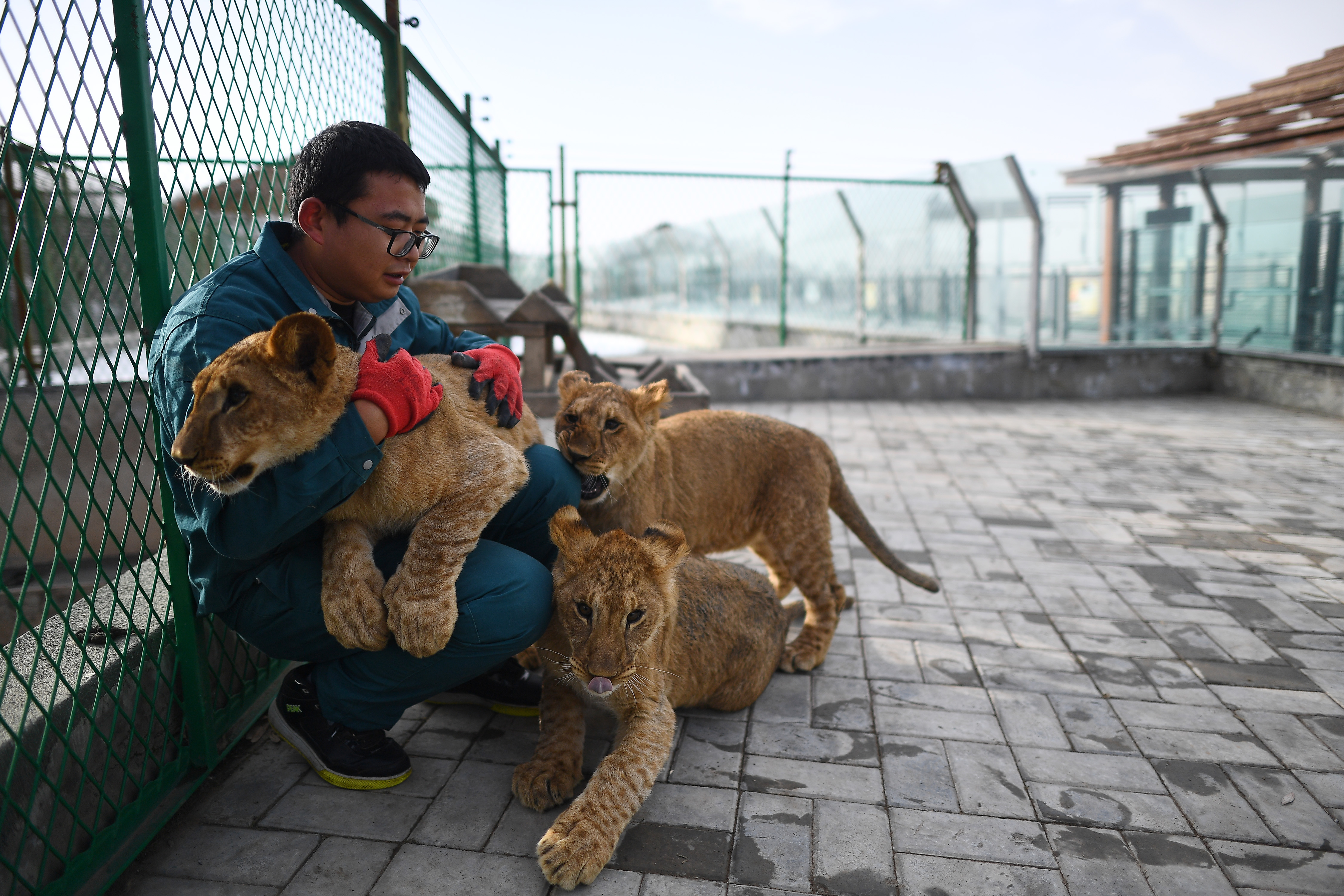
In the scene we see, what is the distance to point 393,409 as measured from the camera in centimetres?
240

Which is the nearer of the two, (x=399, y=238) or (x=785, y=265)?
(x=399, y=238)

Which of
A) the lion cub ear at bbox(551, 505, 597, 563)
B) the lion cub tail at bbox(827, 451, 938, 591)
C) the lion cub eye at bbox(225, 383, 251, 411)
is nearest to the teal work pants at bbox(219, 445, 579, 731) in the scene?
the lion cub ear at bbox(551, 505, 597, 563)

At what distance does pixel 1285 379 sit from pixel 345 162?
41.9 feet

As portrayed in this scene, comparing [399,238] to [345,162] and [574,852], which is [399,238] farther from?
[574,852]

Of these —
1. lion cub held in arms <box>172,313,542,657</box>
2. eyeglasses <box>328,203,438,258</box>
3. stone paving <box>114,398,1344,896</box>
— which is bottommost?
stone paving <box>114,398,1344,896</box>

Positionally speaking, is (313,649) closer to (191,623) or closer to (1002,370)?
(191,623)

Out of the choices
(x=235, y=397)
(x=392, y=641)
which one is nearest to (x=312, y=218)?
(x=235, y=397)

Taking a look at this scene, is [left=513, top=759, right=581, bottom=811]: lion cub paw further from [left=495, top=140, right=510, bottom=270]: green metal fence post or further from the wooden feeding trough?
[left=495, top=140, right=510, bottom=270]: green metal fence post

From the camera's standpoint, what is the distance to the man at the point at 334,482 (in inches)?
91.3

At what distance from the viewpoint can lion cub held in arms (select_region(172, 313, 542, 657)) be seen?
210cm

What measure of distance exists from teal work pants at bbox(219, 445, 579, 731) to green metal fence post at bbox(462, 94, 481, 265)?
22.6 ft

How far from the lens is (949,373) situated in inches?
484

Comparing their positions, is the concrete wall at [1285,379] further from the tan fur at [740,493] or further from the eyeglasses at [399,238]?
the eyeglasses at [399,238]

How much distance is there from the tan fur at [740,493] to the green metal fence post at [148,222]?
140 cm
